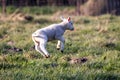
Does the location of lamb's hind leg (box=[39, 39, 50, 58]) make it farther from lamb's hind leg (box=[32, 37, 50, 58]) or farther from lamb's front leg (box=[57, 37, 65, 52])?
lamb's front leg (box=[57, 37, 65, 52])

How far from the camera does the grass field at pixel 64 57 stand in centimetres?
Answer: 670

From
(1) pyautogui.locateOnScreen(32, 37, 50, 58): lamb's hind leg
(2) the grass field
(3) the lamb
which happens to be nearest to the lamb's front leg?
(3) the lamb

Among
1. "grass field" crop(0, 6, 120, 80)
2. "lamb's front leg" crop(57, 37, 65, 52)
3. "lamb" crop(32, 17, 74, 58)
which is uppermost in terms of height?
"lamb" crop(32, 17, 74, 58)

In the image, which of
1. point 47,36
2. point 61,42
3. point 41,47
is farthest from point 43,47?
point 61,42

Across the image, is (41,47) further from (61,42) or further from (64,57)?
(61,42)

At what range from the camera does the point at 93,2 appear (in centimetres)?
1909

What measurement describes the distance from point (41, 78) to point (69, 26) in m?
2.53

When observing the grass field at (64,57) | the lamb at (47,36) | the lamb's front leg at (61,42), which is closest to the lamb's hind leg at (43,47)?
the lamb at (47,36)

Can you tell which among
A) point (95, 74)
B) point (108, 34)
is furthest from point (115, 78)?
point (108, 34)

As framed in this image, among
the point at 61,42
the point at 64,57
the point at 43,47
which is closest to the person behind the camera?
the point at 43,47

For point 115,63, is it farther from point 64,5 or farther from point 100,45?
point 64,5

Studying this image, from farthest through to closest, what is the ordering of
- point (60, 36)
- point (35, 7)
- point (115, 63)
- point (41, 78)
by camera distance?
point (35, 7), point (60, 36), point (115, 63), point (41, 78)

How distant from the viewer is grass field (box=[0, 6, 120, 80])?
670 cm

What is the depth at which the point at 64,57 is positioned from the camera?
8094 mm
